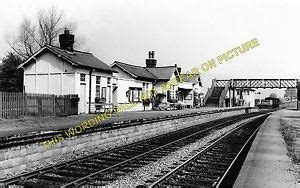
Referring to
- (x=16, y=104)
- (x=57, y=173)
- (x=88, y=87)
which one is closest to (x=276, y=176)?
(x=57, y=173)

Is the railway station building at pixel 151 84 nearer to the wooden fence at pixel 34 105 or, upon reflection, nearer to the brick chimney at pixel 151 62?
the brick chimney at pixel 151 62

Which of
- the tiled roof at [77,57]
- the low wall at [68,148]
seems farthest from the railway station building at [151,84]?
the low wall at [68,148]

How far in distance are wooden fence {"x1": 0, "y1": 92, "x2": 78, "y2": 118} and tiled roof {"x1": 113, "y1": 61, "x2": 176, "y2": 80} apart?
49.7 ft

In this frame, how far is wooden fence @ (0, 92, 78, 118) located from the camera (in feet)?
61.3

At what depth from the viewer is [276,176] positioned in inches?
351

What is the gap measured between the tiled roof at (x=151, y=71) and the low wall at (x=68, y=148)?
729 inches

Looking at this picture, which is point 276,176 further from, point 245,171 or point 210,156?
point 210,156

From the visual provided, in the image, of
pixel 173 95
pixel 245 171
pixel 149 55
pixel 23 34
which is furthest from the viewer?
pixel 149 55

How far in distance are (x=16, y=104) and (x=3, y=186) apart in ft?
42.5

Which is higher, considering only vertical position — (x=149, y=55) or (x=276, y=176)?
(x=149, y=55)

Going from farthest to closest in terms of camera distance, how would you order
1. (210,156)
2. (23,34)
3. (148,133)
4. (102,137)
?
(23,34) → (148,133) → (102,137) → (210,156)

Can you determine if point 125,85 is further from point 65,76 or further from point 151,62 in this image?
point 151,62

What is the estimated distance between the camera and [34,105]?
66.9ft

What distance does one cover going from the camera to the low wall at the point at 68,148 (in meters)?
9.16
